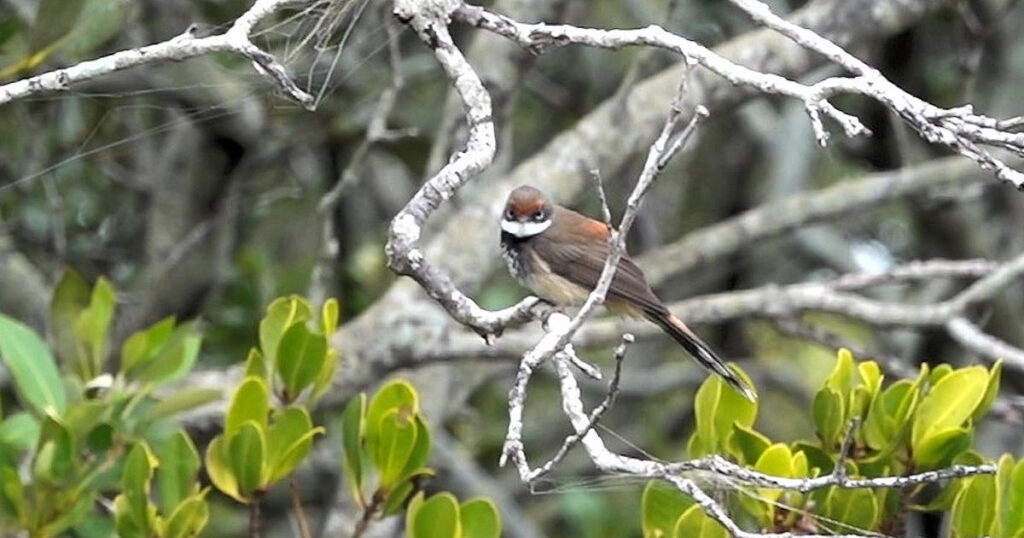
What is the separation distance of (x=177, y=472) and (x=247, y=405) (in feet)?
0.61

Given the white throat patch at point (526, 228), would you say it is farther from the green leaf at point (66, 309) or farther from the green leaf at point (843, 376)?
the green leaf at point (843, 376)

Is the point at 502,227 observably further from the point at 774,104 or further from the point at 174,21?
the point at 774,104

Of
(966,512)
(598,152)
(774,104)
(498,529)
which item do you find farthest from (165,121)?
(966,512)

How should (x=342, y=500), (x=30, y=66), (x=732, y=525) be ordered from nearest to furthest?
(x=732, y=525) → (x=30, y=66) → (x=342, y=500)

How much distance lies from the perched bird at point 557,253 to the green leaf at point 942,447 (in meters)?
1.10

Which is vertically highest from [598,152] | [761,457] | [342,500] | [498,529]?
[598,152]

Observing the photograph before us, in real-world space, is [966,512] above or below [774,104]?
below

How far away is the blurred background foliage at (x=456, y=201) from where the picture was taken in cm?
529

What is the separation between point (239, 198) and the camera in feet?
18.8

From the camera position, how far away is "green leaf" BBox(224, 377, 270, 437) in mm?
3275

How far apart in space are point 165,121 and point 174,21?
37 centimetres

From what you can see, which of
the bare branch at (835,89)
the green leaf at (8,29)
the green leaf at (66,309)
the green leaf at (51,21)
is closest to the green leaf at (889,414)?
the bare branch at (835,89)

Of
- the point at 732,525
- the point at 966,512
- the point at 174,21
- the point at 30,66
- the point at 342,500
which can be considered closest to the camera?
the point at 732,525

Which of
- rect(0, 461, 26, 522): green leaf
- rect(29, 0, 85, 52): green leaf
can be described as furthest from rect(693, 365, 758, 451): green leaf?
rect(29, 0, 85, 52): green leaf
